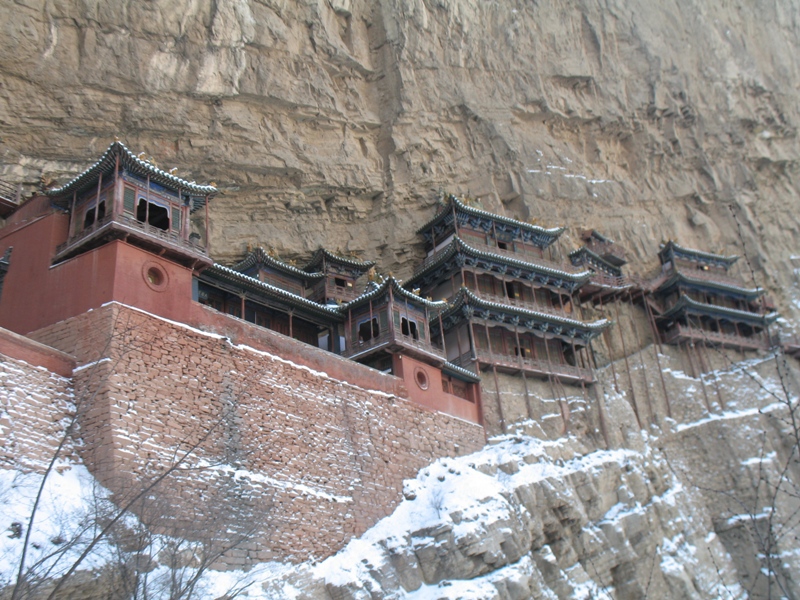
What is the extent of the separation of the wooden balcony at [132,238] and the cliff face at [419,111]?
430 inches

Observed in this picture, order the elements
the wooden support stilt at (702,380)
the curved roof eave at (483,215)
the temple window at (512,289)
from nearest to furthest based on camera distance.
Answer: the curved roof eave at (483,215) < the wooden support stilt at (702,380) < the temple window at (512,289)

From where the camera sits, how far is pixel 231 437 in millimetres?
19406

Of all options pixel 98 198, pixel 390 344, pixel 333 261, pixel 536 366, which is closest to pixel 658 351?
pixel 536 366

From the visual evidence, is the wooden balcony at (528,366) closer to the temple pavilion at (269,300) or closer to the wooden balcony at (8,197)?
the temple pavilion at (269,300)

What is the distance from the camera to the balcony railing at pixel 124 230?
19.8 m

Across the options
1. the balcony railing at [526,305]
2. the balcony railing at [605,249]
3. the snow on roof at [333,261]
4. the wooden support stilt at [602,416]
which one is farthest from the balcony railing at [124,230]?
the balcony railing at [605,249]

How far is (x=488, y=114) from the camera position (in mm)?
40812

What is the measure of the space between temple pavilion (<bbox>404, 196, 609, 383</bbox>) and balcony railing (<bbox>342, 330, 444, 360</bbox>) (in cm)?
240

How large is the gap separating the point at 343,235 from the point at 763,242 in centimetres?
2645

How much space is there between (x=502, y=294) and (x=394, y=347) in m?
10.8

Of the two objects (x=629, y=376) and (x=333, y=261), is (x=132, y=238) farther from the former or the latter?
(x=629, y=376)

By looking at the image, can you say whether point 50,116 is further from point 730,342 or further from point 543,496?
point 730,342

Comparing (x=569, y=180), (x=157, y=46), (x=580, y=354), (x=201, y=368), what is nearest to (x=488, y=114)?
(x=569, y=180)

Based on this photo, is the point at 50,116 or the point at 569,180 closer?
the point at 50,116
